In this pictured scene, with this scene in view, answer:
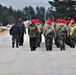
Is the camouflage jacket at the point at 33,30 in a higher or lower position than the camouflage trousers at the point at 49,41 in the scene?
higher

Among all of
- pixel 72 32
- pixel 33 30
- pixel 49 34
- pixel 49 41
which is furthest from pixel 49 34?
pixel 72 32

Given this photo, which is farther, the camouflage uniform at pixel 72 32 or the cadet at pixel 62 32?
the camouflage uniform at pixel 72 32

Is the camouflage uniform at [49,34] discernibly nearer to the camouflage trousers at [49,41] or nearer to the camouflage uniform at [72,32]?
the camouflage trousers at [49,41]

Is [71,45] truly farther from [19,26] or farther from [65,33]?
[19,26]

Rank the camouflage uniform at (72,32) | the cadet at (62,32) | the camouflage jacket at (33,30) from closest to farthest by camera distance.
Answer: the camouflage jacket at (33,30) < the cadet at (62,32) < the camouflage uniform at (72,32)

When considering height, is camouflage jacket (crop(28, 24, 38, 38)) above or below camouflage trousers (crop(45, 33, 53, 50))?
above

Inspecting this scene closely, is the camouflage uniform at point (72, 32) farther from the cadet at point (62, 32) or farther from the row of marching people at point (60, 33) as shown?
Result: the cadet at point (62, 32)

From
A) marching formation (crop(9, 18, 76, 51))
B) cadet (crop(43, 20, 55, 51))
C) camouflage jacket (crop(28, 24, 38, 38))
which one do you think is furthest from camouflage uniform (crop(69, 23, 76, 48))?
camouflage jacket (crop(28, 24, 38, 38))

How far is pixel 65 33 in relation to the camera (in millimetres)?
24141

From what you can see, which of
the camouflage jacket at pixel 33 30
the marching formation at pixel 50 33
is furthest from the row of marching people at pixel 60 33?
the camouflage jacket at pixel 33 30

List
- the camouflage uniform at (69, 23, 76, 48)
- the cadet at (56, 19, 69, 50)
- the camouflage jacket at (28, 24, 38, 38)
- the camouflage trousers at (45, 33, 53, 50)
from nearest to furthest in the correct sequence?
the camouflage jacket at (28, 24, 38, 38)
the camouflage trousers at (45, 33, 53, 50)
the cadet at (56, 19, 69, 50)
the camouflage uniform at (69, 23, 76, 48)

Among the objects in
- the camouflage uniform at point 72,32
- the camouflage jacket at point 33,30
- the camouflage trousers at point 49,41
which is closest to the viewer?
the camouflage jacket at point 33,30

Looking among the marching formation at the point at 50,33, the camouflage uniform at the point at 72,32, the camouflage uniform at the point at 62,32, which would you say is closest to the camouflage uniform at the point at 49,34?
the marching formation at the point at 50,33

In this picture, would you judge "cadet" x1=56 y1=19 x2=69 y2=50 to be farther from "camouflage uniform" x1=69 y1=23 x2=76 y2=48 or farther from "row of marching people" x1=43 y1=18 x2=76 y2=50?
"camouflage uniform" x1=69 y1=23 x2=76 y2=48
